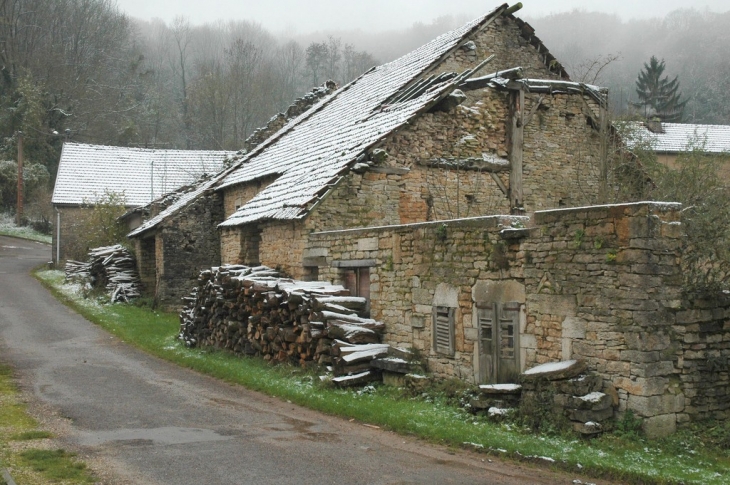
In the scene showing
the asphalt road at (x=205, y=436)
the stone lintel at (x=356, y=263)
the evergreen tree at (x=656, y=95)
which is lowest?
the asphalt road at (x=205, y=436)

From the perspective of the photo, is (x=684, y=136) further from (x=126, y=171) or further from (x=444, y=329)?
(x=444, y=329)

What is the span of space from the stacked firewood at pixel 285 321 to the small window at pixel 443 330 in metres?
1.07

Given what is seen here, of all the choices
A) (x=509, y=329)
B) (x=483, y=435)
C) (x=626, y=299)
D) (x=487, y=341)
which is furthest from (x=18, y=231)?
(x=626, y=299)

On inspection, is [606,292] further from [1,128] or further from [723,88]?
[723,88]

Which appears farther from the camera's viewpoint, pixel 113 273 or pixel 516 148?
pixel 113 273

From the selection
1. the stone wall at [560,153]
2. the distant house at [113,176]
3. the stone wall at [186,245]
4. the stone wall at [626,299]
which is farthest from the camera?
the distant house at [113,176]

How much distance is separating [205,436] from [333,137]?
37.1 feet

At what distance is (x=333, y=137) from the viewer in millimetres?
18891

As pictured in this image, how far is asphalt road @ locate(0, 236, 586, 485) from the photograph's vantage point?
7273mm

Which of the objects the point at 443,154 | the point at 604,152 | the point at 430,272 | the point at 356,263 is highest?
the point at 443,154

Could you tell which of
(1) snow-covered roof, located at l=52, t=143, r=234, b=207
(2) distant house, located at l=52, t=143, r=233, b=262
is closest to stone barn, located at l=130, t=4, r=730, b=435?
(2) distant house, located at l=52, t=143, r=233, b=262

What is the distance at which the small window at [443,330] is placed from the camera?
1053cm

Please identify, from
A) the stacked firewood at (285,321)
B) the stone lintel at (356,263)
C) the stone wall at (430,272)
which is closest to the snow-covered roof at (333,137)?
the stone lintel at (356,263)

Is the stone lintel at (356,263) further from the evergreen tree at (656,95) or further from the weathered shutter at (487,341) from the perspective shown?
the evergreen tree at (656,95)
